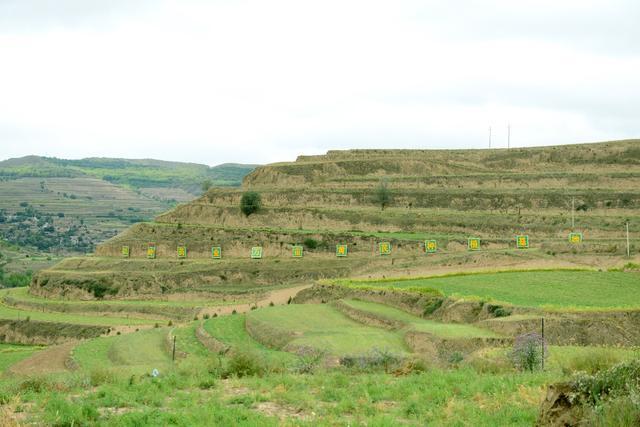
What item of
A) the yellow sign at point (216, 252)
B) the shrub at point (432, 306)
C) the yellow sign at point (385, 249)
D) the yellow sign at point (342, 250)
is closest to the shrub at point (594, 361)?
the shrub at point (432, 306)

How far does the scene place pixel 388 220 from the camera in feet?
210

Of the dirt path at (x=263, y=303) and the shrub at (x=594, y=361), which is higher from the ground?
the shrub at (x=594, y=361)

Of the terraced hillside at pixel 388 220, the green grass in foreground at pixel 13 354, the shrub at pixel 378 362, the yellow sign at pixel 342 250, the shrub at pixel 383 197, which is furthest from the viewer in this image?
the shrub at pixel 383 197

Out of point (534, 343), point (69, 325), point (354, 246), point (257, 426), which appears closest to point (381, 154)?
point (354, 246)

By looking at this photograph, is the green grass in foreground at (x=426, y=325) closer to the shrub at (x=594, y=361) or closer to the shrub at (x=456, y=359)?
the shrub at (x=456, y=359)

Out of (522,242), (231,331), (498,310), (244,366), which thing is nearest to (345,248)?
(522,242)

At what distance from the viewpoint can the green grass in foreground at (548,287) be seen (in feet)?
91.4

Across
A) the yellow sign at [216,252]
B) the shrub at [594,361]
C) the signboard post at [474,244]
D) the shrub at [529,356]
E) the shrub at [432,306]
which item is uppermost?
the shrub at [594,361]

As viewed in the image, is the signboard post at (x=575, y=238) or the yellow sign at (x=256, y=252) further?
the yellow sign at (x=256, y=252)

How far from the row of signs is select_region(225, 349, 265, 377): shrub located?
3668 centimetres

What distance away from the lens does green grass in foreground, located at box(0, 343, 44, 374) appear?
3950cm

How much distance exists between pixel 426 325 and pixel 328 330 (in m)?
3.59

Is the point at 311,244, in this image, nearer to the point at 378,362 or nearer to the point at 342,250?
the point at 342,250

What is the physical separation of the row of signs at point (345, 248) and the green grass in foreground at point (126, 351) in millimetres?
22335
